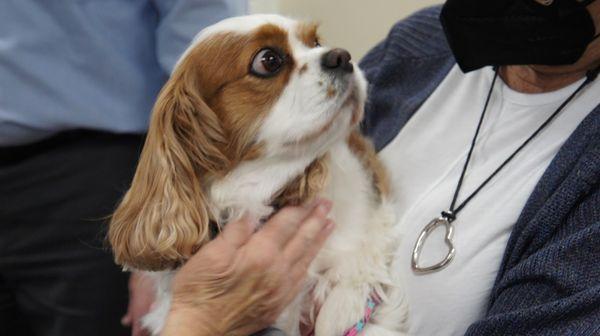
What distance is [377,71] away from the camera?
129 centimetres

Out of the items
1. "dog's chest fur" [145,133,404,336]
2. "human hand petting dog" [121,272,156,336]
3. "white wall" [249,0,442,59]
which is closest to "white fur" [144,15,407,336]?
"dog's chest fur" [145,133,404,336]

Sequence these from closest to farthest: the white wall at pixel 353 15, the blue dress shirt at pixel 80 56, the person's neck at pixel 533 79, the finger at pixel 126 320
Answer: the person's neck at pixel 533 79 < the blue dress shirt at pixel 80 56 < the finger at pixel 126 320 < the white wall at pixel 353 15

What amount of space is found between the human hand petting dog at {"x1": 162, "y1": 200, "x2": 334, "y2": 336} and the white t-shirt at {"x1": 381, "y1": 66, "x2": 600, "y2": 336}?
7.5 inches

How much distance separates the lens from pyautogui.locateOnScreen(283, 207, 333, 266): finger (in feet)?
3.19

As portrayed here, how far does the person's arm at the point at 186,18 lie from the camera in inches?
47.6

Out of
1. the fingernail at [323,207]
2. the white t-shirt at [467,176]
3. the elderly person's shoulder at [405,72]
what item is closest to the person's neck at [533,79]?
the white t-shirt at [467,176]

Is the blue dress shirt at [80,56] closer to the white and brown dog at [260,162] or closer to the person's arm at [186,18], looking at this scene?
the person's arm at [186,18]

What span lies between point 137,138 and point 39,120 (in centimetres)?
22

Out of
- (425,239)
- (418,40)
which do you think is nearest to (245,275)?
(425,239)

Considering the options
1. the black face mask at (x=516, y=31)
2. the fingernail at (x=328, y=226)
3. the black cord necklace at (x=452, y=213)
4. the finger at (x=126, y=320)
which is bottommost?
the finger at (x=126, y=320)

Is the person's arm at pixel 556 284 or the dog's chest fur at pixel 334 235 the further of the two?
the dog's chest fur at pixel 334 235

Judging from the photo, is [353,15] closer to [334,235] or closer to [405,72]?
[405,72]

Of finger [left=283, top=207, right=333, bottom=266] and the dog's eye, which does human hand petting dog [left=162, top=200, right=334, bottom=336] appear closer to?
finger [left=283, top=207, right=333, bottom=266]

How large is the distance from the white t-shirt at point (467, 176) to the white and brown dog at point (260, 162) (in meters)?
0.07
